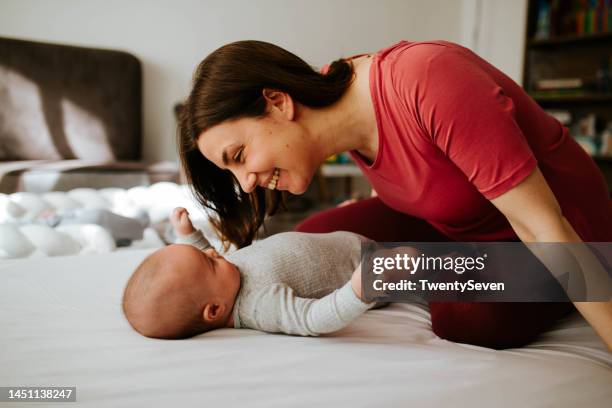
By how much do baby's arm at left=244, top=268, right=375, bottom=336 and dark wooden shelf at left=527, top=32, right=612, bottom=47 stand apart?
11.3ft

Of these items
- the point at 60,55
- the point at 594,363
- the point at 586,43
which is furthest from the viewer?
the point at 586,43

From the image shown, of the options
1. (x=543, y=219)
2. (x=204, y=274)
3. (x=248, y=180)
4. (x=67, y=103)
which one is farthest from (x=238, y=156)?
(x=67, y=103)

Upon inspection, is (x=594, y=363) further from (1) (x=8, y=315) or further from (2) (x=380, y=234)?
(1) (x=8, y=315)

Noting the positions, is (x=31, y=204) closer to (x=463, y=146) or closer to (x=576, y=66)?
(x=463, y=146)

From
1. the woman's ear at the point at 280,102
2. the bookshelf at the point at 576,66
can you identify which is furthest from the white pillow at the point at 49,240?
the bookshelf at the point at 576,66

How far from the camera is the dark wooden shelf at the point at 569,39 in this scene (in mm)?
3333

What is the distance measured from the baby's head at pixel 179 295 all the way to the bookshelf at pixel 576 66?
3.38 meters

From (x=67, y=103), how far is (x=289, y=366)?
2601 mm

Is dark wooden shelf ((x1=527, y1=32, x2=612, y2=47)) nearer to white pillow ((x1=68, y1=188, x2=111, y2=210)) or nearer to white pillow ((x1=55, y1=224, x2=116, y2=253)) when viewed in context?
white pillow ((x1=68, y1=188, x2=111, y2=210))

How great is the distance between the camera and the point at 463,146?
2.36 feet

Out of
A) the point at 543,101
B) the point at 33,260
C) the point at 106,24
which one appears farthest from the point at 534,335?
the point at 543,101

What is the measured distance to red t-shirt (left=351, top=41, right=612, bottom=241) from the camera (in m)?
0.70

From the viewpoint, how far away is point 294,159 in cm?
87

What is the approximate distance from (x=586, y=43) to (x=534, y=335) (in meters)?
3.47
